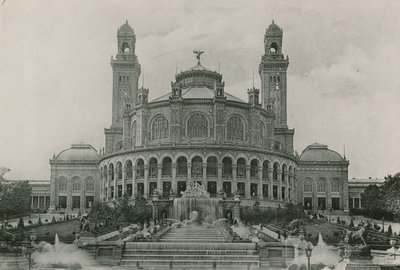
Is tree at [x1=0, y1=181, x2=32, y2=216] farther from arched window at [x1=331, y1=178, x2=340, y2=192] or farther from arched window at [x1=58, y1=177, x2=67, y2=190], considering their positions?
arched window at [x1=331, y1=178, x2=340, y2=192]

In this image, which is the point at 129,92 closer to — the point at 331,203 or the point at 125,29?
the point at 125,29

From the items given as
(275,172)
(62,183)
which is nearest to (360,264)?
(275,172)

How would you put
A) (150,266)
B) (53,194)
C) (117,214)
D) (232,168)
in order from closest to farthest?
(150,266)
(117,214)
(232,168)
(53,194)

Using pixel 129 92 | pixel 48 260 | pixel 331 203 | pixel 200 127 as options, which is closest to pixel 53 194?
pixel 129 92

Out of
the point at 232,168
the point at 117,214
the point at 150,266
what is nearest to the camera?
the point at 150,266

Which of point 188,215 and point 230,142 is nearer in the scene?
point 188,215

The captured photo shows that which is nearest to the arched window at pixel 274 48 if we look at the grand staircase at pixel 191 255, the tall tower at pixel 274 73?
the tall tower at pixel 274 73

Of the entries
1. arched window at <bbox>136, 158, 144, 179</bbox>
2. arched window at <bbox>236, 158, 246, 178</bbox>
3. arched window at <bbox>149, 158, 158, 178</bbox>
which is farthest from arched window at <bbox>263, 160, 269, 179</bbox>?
arched window at <bbox>136, 158, 144, 179</bbox>
